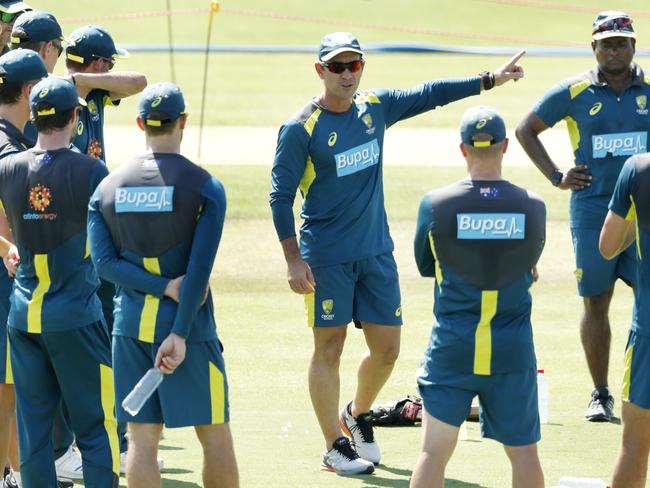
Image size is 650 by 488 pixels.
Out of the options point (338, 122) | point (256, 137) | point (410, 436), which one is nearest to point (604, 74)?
point (338, 122)

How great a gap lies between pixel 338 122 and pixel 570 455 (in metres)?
2.50

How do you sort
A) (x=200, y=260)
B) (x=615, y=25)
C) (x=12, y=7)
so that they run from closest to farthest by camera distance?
(x=200, y=260), (x=615, y=25), (x=12, y=7)

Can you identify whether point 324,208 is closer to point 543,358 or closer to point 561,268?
point 543,358

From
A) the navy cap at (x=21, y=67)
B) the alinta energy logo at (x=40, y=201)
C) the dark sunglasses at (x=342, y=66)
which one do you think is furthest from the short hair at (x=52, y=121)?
the dark sunglasses at (x=342, y=66)

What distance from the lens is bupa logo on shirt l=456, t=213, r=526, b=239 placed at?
19.6ft

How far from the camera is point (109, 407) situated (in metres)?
6.62

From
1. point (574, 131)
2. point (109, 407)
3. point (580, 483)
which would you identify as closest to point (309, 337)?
point (574, 131)

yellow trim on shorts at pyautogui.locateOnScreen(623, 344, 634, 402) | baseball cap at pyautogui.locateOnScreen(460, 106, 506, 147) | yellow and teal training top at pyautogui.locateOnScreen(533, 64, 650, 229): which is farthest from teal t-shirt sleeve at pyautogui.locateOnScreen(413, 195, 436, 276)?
yellow and teal training top at pyautogui.locateOnScreen(533, 64, 650, 229)

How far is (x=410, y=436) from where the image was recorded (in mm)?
8656

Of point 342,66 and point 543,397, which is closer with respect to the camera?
point 342,66

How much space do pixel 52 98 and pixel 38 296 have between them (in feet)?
3.24

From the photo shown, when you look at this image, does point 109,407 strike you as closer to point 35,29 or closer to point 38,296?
point 38,296

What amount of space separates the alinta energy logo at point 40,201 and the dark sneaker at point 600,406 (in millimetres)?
4225

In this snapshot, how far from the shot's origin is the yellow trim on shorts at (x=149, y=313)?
608cm
